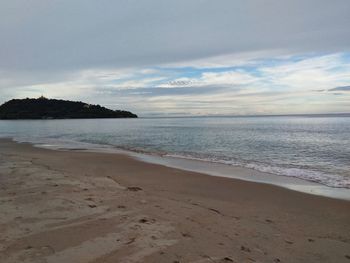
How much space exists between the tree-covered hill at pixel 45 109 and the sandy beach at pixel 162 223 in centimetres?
17345

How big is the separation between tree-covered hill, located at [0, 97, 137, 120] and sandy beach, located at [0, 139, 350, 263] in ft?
569

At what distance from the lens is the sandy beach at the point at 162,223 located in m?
4.79

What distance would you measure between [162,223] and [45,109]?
591 feet

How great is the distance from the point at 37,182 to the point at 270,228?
A: 21.4ft

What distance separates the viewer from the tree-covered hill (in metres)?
171

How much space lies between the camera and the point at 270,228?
6.33 m

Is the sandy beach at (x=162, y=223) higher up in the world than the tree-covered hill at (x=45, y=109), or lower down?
lower down

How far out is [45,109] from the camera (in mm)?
173000

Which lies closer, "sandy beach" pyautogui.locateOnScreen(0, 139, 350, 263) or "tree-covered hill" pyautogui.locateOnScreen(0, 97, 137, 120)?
"sandy beach" pyautogui.locateOnScreen(0, 139, 350, 263)

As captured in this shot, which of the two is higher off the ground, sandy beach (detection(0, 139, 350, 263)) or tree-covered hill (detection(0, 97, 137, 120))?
tree-covered hill (detection(0, 97, 137, 120))

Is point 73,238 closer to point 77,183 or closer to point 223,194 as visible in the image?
point 77,183

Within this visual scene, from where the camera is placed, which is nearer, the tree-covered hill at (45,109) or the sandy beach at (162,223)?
the sandy beach at (162,223)

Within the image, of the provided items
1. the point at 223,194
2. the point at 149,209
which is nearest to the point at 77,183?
the point at 149,209

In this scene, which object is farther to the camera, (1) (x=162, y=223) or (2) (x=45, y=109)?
(2) (x=45, y=109)
